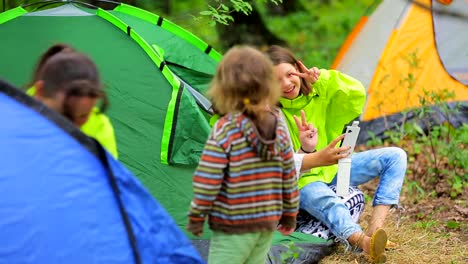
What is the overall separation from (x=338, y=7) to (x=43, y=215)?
38.1 feet

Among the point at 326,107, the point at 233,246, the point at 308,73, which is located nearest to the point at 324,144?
the point at 326,107

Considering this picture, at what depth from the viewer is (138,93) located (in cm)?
398

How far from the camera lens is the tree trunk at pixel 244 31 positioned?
8281 mm

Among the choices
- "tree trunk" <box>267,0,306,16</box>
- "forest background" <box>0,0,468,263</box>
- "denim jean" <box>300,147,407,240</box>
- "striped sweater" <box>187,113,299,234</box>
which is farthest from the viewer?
"tree trunk" <box>267,0,306,16</box>

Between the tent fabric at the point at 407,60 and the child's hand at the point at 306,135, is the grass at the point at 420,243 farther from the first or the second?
the tent fabric at the point at 407,60

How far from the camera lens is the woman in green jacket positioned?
381 centimetres

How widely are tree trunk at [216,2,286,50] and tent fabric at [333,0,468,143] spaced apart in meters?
2.13

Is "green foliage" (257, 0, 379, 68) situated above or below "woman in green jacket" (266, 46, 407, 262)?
below

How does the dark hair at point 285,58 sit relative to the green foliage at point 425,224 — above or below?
above

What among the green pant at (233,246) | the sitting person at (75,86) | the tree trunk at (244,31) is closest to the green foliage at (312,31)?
the tree trunk at (244,31)

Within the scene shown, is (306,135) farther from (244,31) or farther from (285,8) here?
(285,8)

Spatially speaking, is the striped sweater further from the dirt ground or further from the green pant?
the dirt ground

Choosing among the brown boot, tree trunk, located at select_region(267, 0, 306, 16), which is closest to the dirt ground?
the brown boot

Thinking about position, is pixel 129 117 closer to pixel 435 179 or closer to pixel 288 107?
pixel 288 107
